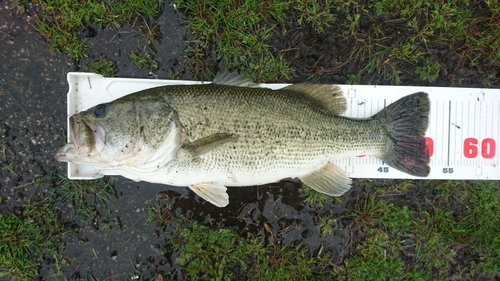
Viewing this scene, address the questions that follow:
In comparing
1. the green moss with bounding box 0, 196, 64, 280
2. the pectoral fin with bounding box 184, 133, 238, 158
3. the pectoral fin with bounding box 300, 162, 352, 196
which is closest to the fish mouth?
the pectoral fin with bounding box 184, 133, 238, 158

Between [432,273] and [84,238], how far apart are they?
3625 millimetres

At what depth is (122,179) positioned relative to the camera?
11.4ft

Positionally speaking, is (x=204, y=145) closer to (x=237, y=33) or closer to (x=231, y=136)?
(x=231, y=136)

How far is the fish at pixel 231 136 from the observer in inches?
99.8

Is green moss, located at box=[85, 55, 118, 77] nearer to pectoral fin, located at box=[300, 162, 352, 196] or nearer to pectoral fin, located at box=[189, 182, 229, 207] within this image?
pectoral fin, located at box=[189, 182, 229, 207]

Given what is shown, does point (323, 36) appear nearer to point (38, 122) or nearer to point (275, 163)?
point (275, 163)

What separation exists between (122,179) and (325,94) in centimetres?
216

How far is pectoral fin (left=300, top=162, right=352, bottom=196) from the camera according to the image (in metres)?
3.12

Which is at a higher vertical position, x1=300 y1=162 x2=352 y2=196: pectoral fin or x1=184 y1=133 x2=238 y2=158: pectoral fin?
x1=184 y1=133 x2=238 y2=158: pectoral fin

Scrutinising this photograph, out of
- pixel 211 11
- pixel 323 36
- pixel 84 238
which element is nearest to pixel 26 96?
pixel 84 238

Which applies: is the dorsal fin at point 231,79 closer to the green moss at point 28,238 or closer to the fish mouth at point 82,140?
the fish mouth at point 82,140

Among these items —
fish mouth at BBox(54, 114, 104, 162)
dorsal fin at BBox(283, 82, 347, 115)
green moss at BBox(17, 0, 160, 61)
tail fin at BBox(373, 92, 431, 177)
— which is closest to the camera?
fish mouth at BBox(54, 114, 104, 162)

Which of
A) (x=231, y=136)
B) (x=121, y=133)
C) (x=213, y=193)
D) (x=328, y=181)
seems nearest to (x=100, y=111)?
(x=121, y=133)

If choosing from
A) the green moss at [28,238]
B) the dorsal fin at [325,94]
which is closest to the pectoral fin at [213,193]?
the dorsal fin at [325,94]
